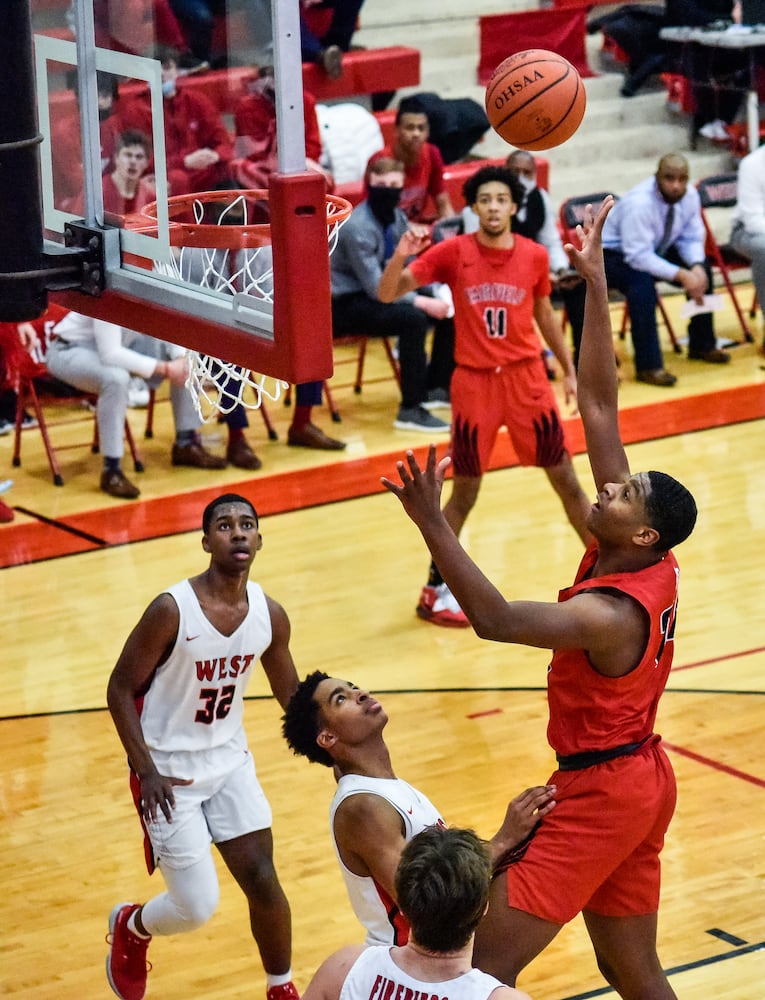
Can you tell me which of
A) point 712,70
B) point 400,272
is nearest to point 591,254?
point 400,272

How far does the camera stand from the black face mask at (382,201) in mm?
10664

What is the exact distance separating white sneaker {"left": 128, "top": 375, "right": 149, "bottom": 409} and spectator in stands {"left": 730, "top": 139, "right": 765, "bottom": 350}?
4.19 m

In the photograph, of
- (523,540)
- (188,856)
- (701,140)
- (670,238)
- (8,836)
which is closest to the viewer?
(188,856)

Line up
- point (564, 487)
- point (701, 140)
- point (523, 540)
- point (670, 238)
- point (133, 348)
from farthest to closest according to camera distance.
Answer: point (701, 140)
point (670, 238)
point (133, 348)
point (523, 540)
point (564, 487)

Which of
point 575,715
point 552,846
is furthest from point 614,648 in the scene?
point 552,846

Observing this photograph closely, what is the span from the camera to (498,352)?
8023 millimetres

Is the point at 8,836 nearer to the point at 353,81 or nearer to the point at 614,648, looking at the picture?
the point at 614,648

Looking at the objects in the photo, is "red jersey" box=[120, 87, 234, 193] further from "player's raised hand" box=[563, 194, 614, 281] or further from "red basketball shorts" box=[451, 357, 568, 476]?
"red basketball shorts" box=[451, 357, 568, 476]

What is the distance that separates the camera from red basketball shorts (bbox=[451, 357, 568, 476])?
26.2 ft

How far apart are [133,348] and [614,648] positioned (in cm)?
644

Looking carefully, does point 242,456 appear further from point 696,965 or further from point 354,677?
point 696,965

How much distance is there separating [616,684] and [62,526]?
578 cm

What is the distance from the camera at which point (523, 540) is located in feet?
30.1

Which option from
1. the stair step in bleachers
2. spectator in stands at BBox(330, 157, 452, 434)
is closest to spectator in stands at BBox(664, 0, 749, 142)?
the stair step in bleachers
